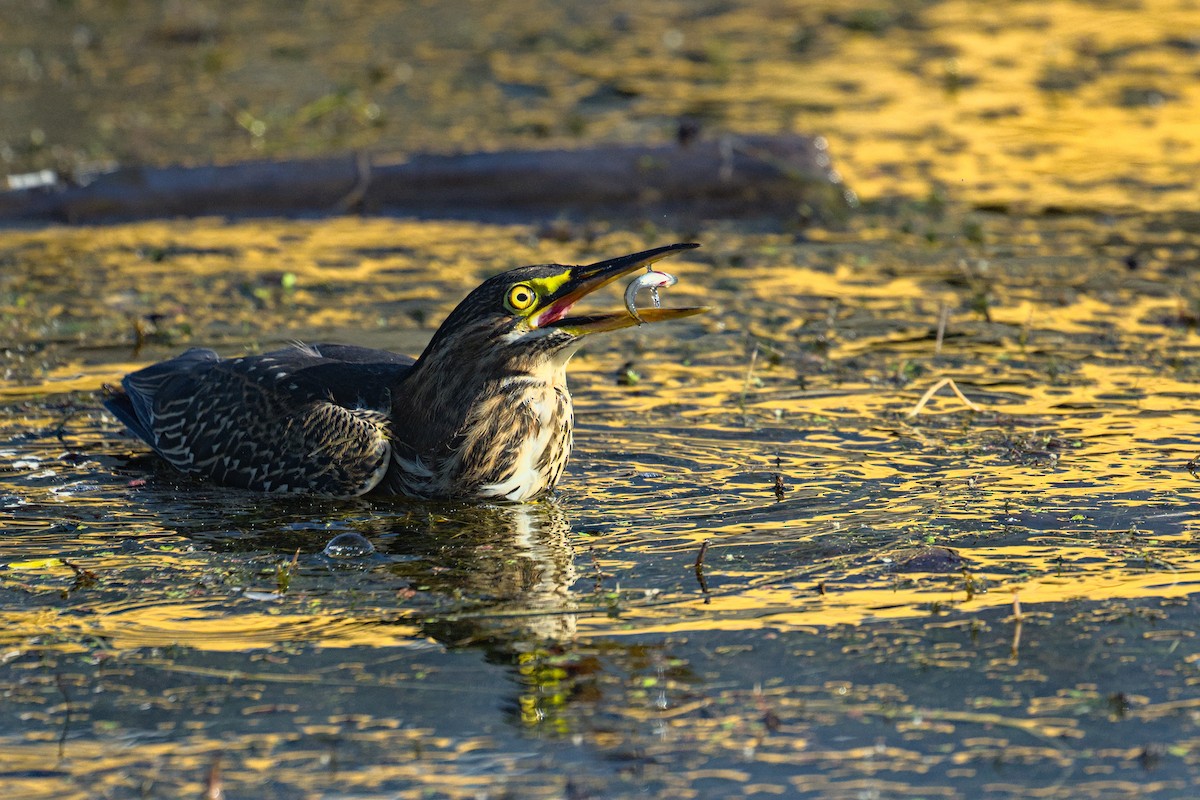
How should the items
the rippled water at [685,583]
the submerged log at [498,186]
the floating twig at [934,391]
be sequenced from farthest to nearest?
the submerged log at [498,186] < the floating twig at [934,391] < the rippled water at [685,583]

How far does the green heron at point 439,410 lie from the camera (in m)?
7.57

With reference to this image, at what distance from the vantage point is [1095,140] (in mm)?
15625

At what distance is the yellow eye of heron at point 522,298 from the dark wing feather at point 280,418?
2.77 feet

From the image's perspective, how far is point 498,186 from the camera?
1354cm

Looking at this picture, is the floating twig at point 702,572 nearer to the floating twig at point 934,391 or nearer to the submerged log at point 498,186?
the floating twig at point 934,391

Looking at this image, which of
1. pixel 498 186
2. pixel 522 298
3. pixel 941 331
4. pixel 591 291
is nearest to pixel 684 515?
pixel 591 291

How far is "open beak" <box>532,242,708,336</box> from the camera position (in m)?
7.22

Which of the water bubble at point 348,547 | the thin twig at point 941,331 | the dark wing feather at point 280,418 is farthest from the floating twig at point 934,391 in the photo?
the water bubble at point 348,547

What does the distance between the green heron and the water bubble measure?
0.56 m

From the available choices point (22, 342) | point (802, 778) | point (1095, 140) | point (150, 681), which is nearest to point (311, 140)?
point (22, 342)

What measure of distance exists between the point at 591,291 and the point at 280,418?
5.27ft

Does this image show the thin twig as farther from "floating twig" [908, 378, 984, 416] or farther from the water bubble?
the water bubble

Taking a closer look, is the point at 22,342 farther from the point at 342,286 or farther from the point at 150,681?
the point at 150,681

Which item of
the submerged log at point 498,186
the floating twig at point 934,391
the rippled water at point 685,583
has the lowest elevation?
the rippled water at point 685,583
